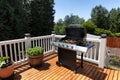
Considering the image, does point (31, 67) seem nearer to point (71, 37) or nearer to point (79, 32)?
point (71, 37)

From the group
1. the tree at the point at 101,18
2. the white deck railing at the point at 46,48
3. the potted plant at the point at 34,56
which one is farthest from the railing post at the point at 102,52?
the tree at the point at 101,18

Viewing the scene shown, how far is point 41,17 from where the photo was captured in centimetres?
1273

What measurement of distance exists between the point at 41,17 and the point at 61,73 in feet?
34.5

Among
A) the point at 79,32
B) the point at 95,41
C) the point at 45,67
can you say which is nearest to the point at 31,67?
the point at 45,67

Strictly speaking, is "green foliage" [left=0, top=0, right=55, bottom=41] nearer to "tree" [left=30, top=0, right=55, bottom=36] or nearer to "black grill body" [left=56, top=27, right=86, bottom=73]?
"tree" [left=30, top=0, right=55, bottom=36]

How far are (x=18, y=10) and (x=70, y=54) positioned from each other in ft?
22.8

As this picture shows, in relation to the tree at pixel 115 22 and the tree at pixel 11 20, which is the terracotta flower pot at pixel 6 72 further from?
the tree at pixel 115 22

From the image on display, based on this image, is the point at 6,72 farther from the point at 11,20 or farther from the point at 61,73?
the point at 11,20

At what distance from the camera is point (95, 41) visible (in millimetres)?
3453

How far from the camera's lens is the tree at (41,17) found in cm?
1254

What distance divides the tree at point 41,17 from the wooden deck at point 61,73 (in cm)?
955

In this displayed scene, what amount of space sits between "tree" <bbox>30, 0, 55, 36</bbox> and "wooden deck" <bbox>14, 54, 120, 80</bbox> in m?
9.55

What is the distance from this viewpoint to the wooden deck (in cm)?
284

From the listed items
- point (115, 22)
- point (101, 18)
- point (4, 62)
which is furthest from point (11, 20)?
point (101, 18)
